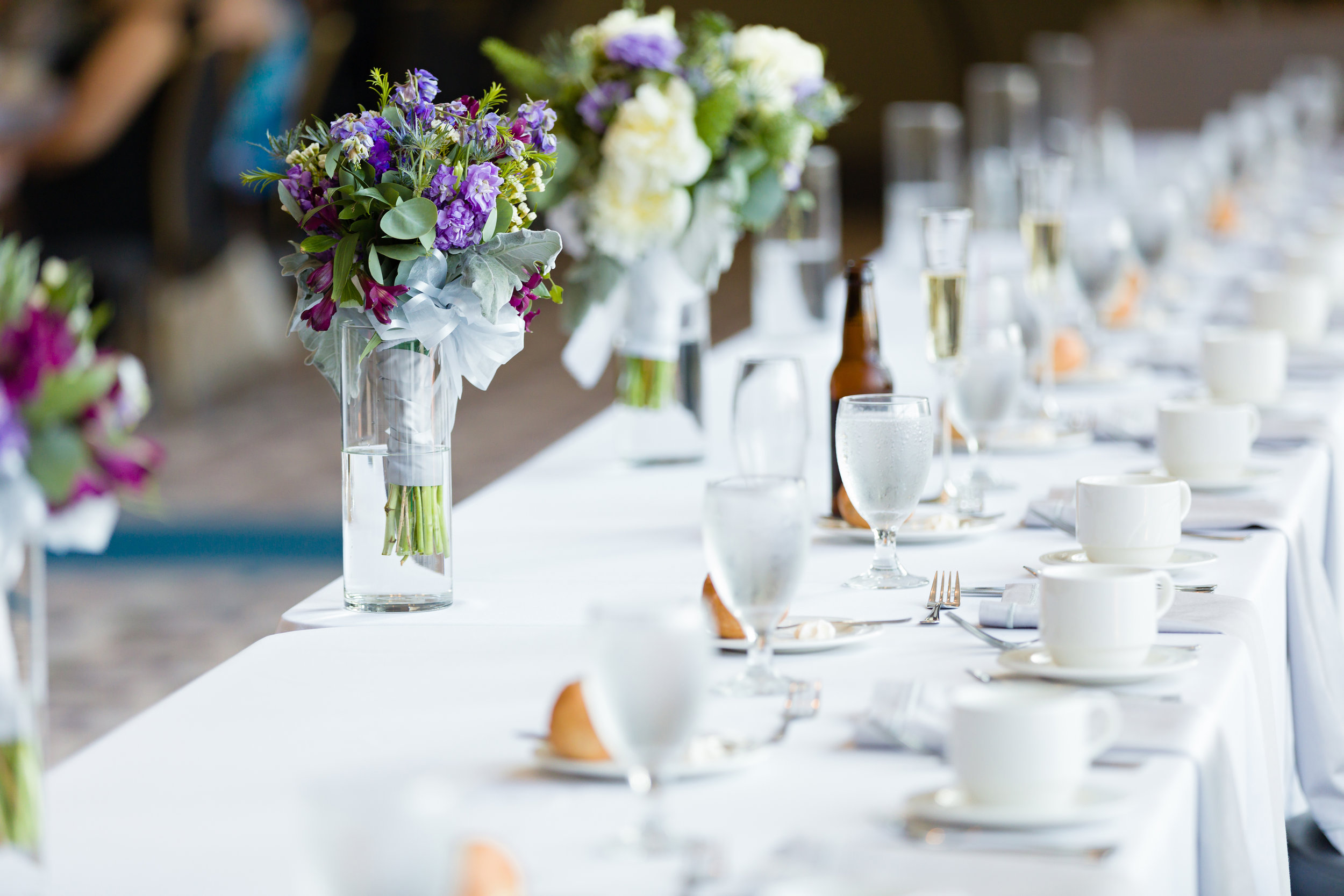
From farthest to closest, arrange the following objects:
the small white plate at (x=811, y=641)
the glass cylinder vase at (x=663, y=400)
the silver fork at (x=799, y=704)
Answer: the glass cylinder vase at (x=663, y=400) → the small white plate at (x=811, y=641) → the silver fork at (x=799, y=704)

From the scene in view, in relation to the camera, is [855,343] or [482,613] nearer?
[482,613]

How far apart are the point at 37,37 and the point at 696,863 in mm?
8656

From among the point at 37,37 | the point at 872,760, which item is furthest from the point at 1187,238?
the point at 37,37

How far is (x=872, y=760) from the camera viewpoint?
1.04 meters

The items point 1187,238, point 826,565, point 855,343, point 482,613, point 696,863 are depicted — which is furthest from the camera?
point 1187,238

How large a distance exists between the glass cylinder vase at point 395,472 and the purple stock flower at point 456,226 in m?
0.09

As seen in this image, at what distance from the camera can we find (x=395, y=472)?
1.42 m

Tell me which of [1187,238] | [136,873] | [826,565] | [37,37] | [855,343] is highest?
[37,37]

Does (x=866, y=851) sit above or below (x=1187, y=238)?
below

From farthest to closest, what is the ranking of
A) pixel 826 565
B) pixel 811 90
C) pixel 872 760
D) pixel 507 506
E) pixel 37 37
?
pixel 37 37 < pixel 811 90 < pixel 507 506 < pixel 826 565 < pixel 872 760

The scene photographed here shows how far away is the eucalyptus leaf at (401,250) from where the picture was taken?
4.46ft

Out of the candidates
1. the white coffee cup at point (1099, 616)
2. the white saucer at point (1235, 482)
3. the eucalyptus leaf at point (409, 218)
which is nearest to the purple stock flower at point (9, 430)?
the eucalyptus leaf at point (409, 218)

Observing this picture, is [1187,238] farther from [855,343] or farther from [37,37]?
[37,37]

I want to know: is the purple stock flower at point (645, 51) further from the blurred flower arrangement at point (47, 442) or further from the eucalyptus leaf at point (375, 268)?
the blurred flower arrangement at point (47, 442)
